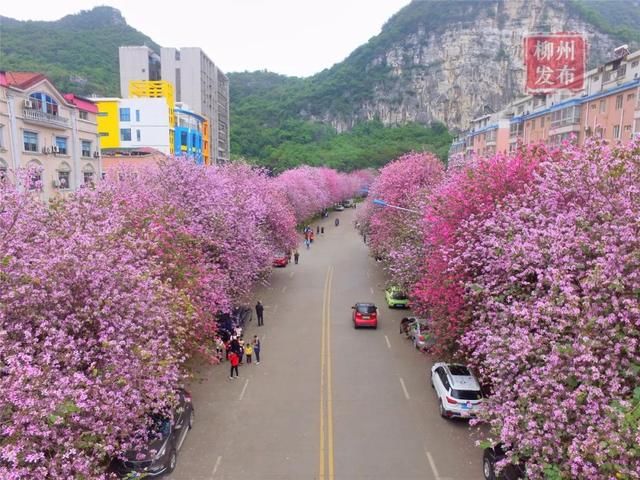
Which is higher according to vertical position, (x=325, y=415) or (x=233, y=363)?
(x=233, y=363)

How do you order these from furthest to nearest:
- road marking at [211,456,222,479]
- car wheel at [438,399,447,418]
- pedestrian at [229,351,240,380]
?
pedestrian at [229,351,240,380]
car wheel at [438,399,447,418]
road marking at [211,456,222,479]

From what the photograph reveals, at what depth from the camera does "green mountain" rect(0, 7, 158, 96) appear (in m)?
67.4

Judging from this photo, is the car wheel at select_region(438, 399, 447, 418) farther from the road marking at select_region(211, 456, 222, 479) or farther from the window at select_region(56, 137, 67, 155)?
the window at select_region(56, 137, 67, 155)

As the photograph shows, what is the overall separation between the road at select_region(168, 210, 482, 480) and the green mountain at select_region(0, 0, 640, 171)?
7635 cm

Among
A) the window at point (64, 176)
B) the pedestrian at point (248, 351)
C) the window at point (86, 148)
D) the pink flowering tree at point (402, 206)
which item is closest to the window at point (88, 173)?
the window at point (86, 148)

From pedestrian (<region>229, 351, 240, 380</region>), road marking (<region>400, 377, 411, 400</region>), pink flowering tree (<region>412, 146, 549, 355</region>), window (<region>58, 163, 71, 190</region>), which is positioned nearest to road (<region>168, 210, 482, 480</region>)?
road marking (<region>400, 377, 411, 400</region>)

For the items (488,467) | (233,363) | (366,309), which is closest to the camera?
(488,467)

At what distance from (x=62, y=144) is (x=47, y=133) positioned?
63.0 inches

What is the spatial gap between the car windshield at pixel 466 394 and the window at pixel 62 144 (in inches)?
1081

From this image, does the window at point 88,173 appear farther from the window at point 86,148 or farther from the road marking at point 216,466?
the road marking at point 216,466

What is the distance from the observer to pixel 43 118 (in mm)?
27391

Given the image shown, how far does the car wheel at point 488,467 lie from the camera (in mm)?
10930
